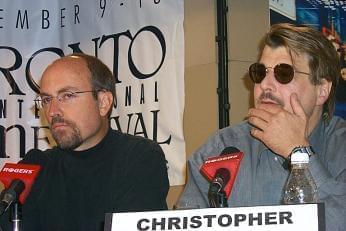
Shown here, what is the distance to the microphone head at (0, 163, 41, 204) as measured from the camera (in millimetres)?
1881

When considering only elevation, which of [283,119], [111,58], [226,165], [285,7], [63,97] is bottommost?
[226,165]

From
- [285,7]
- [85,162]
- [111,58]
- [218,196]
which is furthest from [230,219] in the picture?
[111,58]

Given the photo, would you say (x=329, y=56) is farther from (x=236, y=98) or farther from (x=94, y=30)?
(x=94, y=30)

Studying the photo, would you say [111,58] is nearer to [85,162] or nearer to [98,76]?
[98,76]

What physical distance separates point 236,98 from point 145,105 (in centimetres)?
49

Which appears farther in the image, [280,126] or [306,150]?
[280,126]

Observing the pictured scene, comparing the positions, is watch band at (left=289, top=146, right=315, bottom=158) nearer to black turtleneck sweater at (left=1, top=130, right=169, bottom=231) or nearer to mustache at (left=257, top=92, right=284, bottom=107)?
mustache at (left=257, top=92, right=284, bottom=107)

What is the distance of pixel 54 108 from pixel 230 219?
1316mm

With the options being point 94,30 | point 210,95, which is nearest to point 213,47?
point 210,95

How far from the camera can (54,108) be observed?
2.37 meters

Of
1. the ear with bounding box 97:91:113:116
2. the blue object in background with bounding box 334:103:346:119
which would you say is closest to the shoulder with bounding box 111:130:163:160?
the ear with bounding box 97:91:113:116

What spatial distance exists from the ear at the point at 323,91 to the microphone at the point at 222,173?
1.64 feet

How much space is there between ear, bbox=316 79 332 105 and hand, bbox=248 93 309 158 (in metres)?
0.14

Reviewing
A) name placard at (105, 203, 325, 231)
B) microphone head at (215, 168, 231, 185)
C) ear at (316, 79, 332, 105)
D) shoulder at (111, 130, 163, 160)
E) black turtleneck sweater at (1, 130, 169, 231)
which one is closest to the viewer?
name placard at (105, 203, 325, 231)
